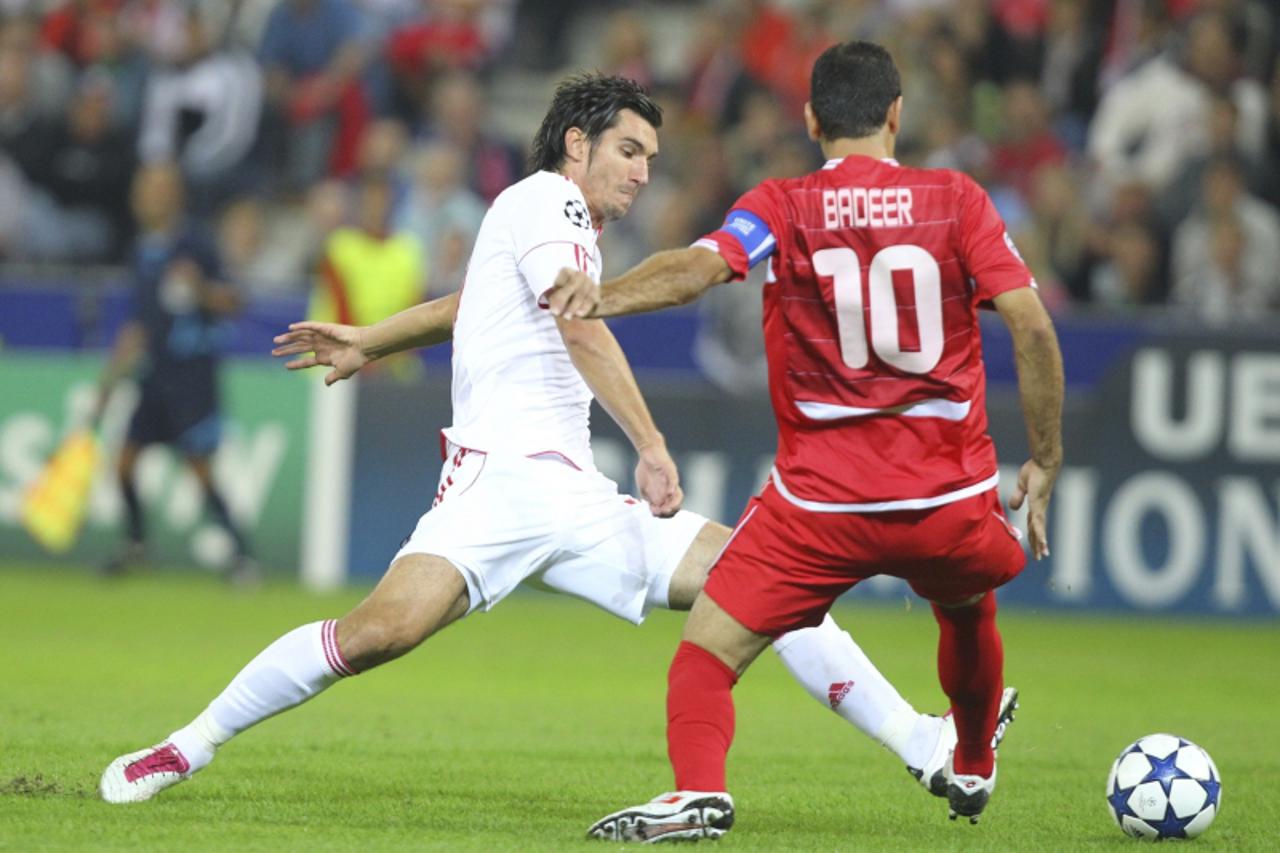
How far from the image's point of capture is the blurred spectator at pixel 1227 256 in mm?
14484

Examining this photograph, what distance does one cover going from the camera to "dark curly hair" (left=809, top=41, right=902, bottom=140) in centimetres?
548

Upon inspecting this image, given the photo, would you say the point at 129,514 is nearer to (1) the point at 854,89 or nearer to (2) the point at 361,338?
(2) the point at 361,338

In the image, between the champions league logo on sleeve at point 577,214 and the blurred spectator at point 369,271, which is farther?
the blurred spectator at point 369,271

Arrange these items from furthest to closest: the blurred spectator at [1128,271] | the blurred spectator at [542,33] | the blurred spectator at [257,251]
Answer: the blurred spectator at [542,33]
the blurred spectator at [257,251]
the blurred spectator at [1128,271]

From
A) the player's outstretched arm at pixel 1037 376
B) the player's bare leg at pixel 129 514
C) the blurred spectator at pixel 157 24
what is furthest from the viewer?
the blurred spectator at pixel 157 24

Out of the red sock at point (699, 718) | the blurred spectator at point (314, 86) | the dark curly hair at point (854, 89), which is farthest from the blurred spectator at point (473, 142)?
the red sock at point (699, 718)

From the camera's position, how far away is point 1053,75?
53.8 ft

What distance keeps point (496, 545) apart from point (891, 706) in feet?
4.26

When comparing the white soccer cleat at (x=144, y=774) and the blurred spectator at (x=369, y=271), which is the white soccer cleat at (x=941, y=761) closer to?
the white soccer cleat at (x=144, y=774)

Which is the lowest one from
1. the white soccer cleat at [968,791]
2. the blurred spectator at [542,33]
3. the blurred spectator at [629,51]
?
the white soccer cleat at [968,791]

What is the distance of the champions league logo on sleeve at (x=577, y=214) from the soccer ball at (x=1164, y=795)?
2.22 m

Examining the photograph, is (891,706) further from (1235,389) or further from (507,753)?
(1235,389)

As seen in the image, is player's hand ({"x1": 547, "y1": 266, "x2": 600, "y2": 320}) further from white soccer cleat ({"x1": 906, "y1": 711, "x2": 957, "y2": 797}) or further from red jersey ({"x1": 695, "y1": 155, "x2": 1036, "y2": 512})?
white soccer cleat ({"x1": 906, "y1": 711, "x2": 957, "y2": 797})

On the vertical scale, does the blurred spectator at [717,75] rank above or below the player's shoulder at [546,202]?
above
